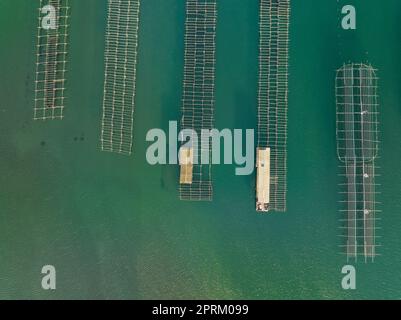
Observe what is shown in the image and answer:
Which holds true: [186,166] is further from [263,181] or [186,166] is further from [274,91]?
[274,91]

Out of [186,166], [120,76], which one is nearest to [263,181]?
[186,166]

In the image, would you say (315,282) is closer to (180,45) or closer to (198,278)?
(198,278)

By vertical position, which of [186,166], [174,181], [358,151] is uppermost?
[358,151]

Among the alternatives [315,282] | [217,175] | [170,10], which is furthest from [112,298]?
[170,10]
